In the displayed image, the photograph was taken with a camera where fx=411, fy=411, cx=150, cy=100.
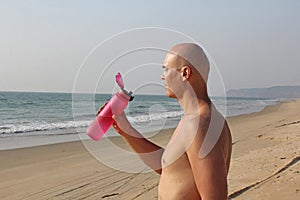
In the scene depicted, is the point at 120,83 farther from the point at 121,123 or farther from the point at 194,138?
the point at 194,138

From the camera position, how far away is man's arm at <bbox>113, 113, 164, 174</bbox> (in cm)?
256

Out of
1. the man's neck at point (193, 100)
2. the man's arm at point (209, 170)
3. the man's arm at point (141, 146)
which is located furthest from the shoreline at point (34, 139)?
the man's arm at point (209, 170)

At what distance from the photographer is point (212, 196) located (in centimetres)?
194

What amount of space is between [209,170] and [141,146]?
79cm

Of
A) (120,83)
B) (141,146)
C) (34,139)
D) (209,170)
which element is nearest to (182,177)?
(209,170)

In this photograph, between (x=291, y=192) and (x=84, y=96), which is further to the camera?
(x=291, y=192)

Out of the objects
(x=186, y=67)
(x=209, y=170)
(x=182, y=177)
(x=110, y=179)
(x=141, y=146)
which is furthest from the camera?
(x=110, y=179)

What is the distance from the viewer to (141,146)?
2639 mm

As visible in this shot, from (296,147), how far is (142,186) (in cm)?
492

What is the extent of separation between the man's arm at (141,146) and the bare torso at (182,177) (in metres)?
0.28

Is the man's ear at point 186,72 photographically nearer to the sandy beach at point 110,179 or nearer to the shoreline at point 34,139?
the sandy beach at point 110,179

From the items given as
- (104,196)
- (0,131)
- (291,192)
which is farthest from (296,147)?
(0,131)

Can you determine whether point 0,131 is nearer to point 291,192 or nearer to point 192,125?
point 291,192

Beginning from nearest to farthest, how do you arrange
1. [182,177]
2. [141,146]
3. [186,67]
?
[186,67], [182,177], [141,146]
